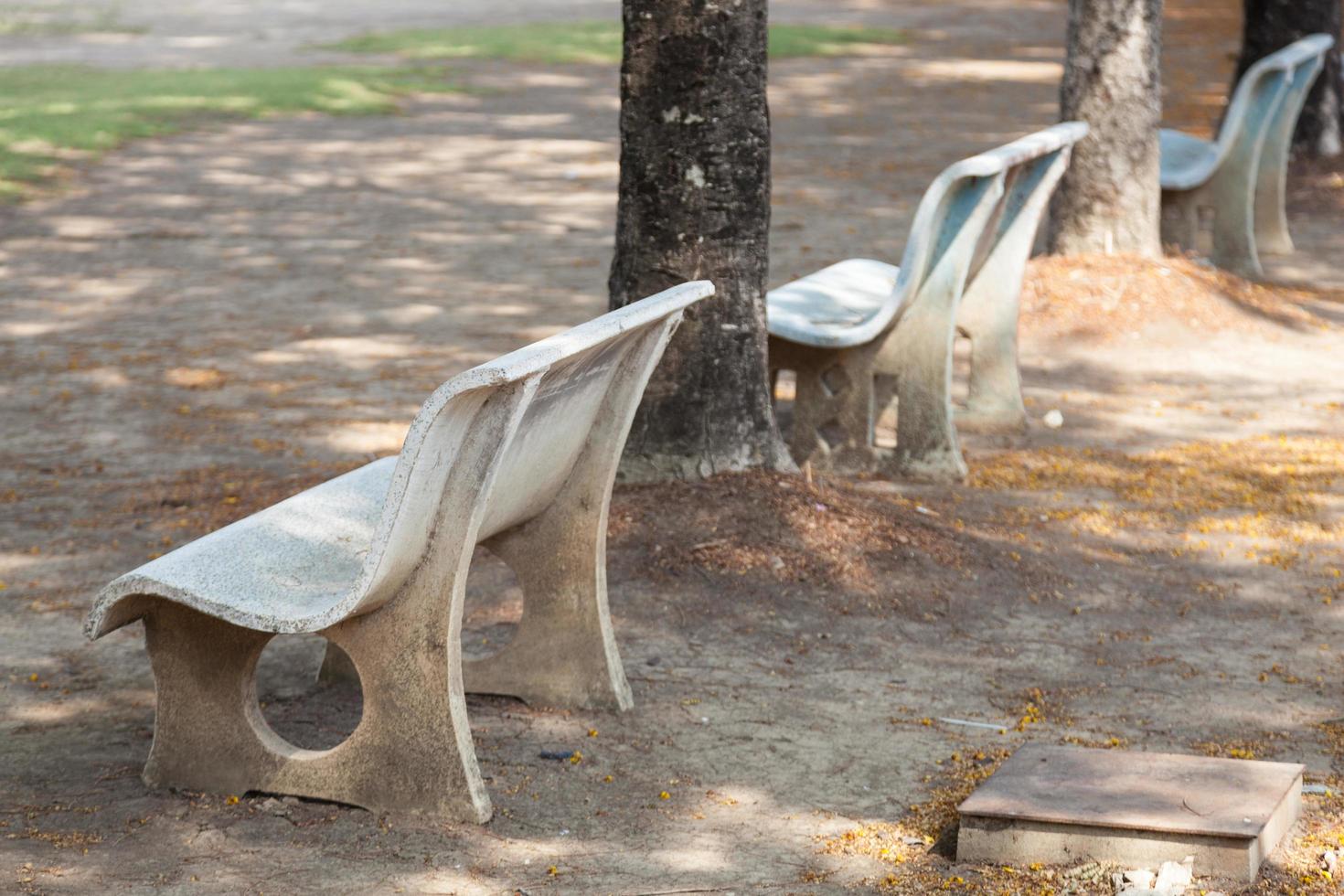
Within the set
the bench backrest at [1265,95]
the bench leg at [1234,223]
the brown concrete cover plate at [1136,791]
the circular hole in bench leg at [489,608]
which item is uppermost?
the bench backrest at [1265,95]

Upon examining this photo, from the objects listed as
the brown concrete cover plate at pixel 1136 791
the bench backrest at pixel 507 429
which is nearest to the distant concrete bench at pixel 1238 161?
the bench backrest at pixel 507 429

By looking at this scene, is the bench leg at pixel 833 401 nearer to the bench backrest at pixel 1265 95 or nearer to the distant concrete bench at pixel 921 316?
the distant concrete bench at pixel 921 316

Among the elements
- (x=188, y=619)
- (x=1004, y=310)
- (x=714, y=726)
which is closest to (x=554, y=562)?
(x=714, y=726)

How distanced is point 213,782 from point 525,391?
123 cm

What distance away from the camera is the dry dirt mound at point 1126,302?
9.18m

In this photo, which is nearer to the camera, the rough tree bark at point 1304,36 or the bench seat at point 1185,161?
the bench seat at point 1185,161

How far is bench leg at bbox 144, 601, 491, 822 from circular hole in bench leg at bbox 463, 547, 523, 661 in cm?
87

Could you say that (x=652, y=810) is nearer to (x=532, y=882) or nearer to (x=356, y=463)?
(x=532, y=882)

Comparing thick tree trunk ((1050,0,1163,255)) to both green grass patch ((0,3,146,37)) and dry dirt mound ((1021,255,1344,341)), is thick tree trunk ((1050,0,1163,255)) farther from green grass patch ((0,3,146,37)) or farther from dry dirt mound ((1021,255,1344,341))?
green grass patch ((0,3,146,37))

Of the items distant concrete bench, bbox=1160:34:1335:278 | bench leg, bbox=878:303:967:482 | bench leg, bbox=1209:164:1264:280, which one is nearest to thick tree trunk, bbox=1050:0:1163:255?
distant concrete bench, bbox=1160:34:1335:278

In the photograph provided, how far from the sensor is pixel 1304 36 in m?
12.8

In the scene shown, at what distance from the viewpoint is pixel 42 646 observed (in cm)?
496

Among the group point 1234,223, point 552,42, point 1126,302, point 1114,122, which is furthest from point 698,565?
point 552,42

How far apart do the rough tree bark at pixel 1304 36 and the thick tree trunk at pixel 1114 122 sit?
4011 millimetres
